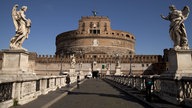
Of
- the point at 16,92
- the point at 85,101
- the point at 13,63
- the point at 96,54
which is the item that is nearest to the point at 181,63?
the point at 85,101

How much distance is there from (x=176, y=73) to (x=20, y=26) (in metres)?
6.36

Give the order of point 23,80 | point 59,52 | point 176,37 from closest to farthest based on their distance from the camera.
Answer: point 23,80 < point 176,37 < point 59,52

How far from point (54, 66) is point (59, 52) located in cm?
1832

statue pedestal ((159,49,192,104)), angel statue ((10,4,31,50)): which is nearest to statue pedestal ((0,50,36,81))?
angel statue ((10,4,31,50))

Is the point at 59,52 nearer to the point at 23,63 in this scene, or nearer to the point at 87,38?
the point at 87,38

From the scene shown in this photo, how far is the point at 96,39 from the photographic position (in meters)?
78.1

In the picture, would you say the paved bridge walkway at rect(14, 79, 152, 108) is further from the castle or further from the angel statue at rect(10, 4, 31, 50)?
the castle

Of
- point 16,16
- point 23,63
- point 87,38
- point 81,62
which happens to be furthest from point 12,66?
point 87,38

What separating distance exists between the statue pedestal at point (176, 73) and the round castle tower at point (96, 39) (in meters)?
66.4

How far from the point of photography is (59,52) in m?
87.0

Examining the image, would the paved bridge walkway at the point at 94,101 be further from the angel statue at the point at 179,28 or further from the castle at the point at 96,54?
the castle at the point at 96,54

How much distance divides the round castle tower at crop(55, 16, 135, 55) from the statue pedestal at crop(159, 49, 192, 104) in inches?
2612

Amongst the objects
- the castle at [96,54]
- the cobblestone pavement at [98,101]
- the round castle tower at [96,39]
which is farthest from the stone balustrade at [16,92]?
the round castle tower at [96,39]

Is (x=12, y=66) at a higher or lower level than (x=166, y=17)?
lower
